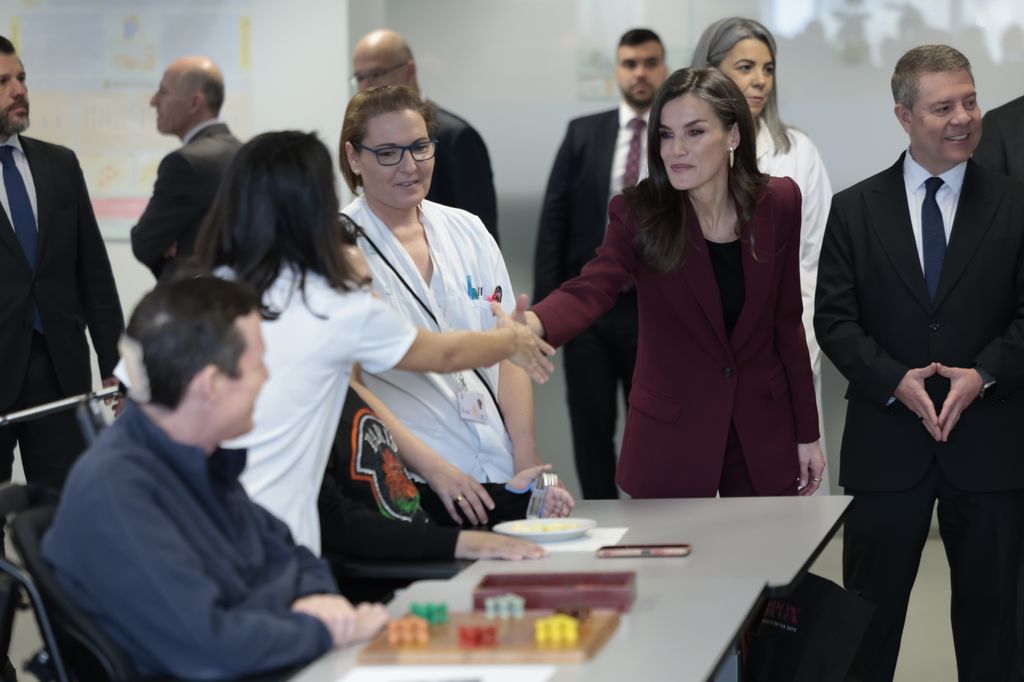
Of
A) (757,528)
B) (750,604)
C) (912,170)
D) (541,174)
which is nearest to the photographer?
(750,604)

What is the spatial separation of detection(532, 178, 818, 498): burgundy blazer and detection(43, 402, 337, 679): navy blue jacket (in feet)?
4.71

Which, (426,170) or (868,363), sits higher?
(426,170)

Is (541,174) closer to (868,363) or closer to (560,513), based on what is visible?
(868,363)

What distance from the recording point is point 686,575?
249cm

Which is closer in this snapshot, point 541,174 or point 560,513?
point 560,513

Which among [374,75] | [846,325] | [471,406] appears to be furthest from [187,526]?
[374,75]

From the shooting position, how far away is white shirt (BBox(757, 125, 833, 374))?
4520 millimetres

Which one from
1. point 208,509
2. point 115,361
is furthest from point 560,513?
point 115,361

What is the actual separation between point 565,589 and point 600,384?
3.43 meters

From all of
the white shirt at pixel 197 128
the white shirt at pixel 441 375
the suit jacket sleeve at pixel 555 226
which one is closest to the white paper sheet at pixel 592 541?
the white shirt at pixel 441 375

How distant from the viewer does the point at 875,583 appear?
363 cm

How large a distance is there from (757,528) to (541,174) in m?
3.88

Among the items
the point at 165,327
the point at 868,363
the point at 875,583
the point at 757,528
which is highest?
the point at 165,327

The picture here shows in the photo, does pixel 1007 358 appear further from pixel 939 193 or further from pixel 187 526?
pixel 187 526
